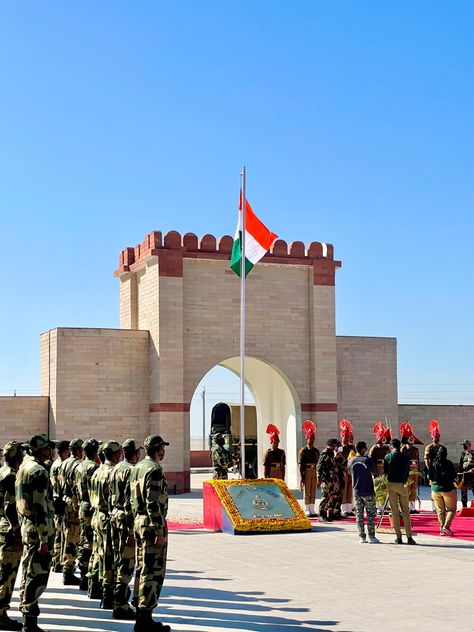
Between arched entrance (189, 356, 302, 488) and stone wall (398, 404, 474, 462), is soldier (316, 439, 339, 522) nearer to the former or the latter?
arched entrance (189, 356, 302, 488)

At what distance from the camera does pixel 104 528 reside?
9.87 metres

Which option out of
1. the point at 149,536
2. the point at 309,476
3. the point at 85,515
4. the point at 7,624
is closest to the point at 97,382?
the point at 309,476

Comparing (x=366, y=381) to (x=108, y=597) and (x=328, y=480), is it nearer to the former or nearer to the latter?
(x=328, y=480)

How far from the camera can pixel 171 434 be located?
25.4m

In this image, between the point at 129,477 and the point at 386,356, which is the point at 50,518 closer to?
the point at 129,477

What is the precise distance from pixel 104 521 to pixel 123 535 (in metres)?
0.70

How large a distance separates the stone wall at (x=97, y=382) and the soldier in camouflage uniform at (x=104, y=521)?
1497 centimetres

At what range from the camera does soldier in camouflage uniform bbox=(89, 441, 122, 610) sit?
9.71 m

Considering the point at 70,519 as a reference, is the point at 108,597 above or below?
below

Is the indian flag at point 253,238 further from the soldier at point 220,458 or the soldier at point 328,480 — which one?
the soldier at point 328,480

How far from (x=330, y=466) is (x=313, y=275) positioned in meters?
10.5

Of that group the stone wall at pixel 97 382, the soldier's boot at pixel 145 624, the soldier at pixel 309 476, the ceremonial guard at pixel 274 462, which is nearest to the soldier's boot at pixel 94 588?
the soldier's boot at pixel 145 624

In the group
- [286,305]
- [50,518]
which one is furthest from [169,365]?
[50,518]

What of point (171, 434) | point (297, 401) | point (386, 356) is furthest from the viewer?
point (386, 356)
